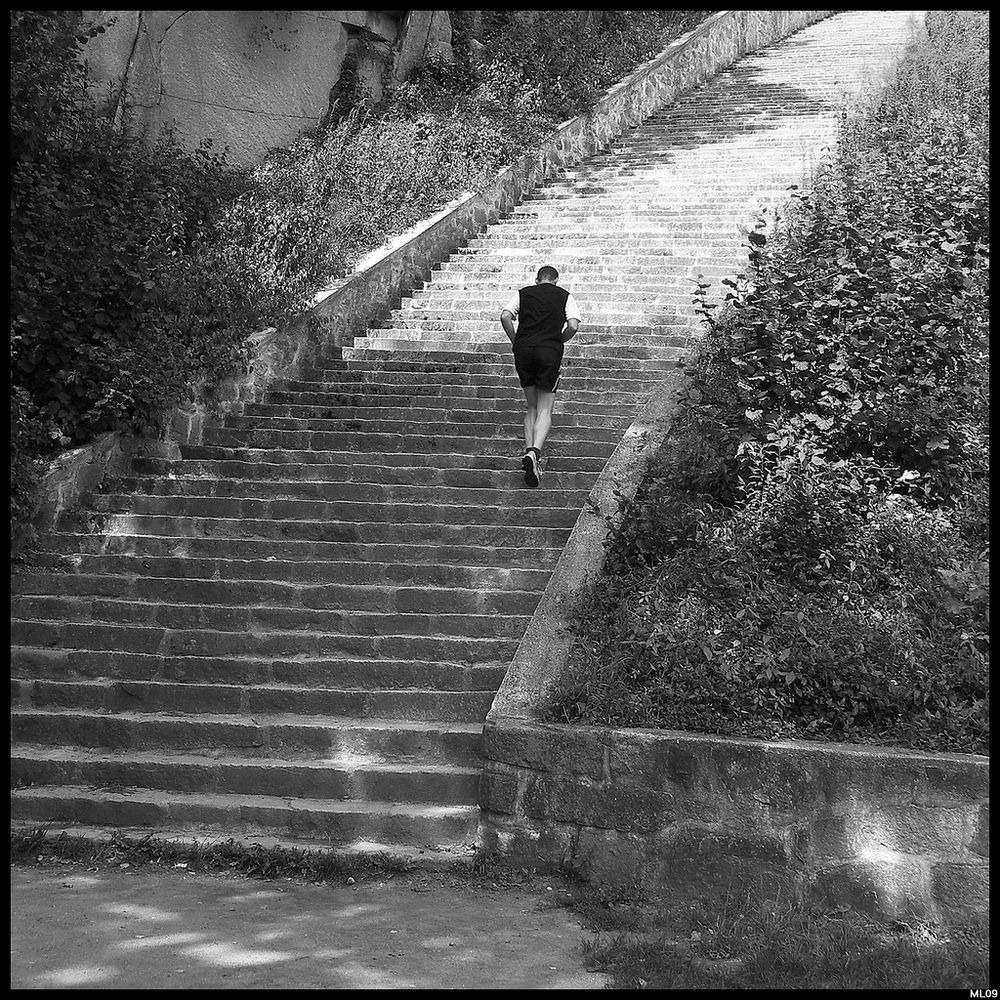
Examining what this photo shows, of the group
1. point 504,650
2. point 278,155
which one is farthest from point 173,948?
point 278,155

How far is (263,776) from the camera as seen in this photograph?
569 cm

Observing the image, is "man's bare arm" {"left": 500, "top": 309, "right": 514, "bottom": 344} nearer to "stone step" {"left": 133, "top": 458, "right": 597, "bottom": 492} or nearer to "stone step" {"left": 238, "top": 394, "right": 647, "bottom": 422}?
"stone step" {"left": 133, "top": 458, "right": 597, "bottom": 492}

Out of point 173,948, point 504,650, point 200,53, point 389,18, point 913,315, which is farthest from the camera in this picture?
point 389,18

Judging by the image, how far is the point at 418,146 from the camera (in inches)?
584

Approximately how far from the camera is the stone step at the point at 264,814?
5398 mm

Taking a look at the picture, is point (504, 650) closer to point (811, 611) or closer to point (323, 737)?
point (323, 737)

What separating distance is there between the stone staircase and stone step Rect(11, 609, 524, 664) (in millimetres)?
13

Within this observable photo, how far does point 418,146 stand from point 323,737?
Result: 10.7 meters

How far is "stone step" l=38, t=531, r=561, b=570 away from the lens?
729cm

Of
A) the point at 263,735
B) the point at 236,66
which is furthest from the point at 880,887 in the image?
the point at 236,66

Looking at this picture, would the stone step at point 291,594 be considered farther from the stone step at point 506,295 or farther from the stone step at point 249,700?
the stone step at point 506,295

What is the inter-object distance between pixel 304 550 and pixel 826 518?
10.9 ft

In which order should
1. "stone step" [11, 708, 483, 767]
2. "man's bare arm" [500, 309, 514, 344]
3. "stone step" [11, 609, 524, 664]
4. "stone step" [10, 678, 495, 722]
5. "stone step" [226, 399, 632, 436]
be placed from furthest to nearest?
1. "stone step" [226, 399, 632, 436]
2. "man's bare arm" [500, 309, 514, 344]
3. "stone step" [11, 609, 524, 664]
4. "stone step" [10, 678, 495, 722]
5. "stone step" [11, 708, 483, 767]

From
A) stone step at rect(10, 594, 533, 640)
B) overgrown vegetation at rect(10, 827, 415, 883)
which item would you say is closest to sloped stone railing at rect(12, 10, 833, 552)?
stone step at rect(10, 594, 533, 640)
